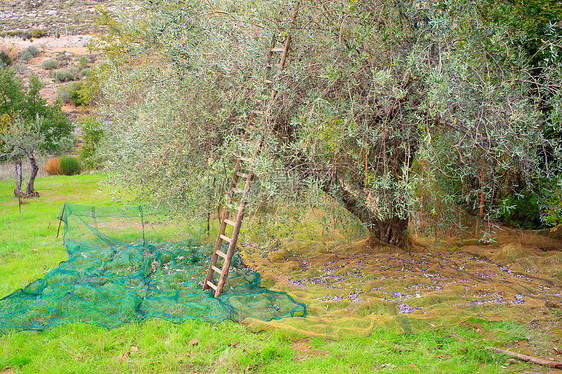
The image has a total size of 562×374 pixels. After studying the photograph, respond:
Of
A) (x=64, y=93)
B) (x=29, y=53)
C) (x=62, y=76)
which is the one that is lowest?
(x=64, y=93)

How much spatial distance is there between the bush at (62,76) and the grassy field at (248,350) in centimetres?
4621

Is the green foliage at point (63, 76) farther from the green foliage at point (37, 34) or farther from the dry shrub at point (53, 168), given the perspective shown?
the dry shrub at point (53, 168)

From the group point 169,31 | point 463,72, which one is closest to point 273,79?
point 169,31

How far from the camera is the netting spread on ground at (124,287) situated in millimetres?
5715

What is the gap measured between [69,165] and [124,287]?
20.1m

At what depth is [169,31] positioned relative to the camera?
21.6ft

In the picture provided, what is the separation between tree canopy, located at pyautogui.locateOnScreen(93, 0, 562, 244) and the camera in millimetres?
5426

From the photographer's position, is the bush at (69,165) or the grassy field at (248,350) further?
the bush at (69,165)

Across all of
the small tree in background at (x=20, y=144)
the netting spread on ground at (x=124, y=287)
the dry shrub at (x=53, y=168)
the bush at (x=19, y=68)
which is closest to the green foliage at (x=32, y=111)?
the dry shrub at (x=53, y=168)

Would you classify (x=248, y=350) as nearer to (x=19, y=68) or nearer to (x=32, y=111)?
(x=32, y=111)

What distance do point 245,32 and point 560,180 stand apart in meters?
5.00

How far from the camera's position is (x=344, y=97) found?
20.7 feet

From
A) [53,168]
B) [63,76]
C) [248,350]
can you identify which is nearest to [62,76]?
[63,76]

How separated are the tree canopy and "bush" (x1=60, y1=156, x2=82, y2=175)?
19.3 m
